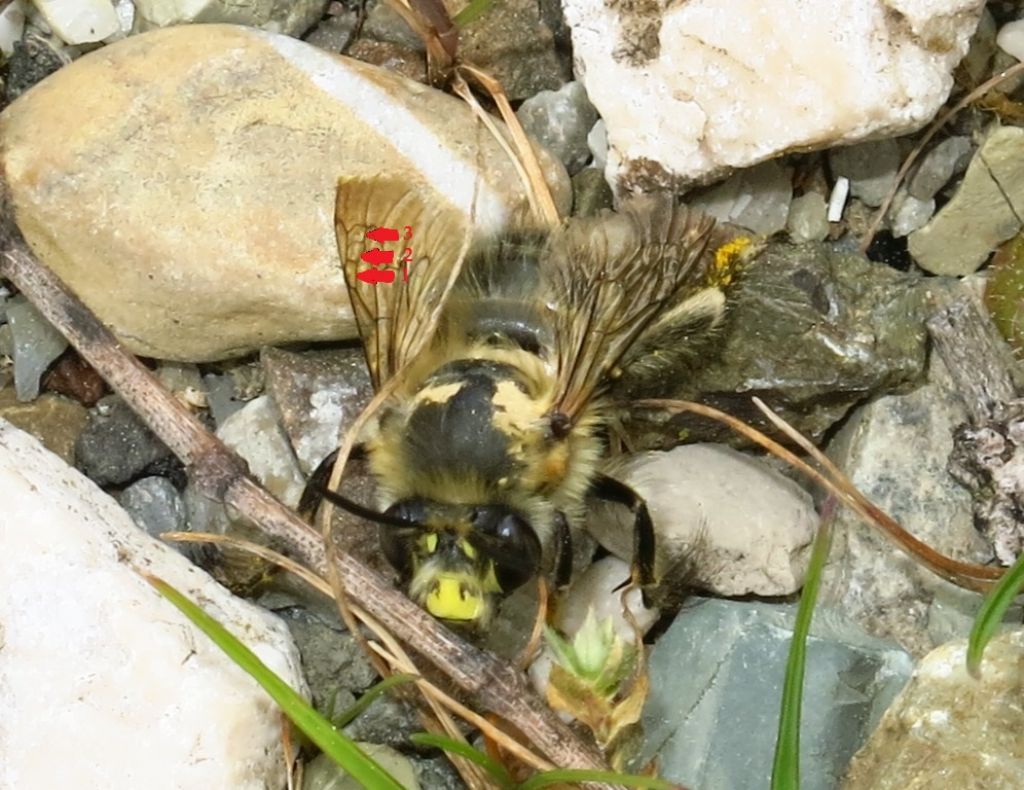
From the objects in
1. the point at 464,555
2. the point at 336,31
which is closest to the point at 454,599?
the point at 464,555

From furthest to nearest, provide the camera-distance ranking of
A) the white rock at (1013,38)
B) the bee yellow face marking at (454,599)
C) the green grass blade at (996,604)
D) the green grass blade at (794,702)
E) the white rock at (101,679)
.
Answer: the white rock at (1013,38) → the white rock at (101,679) → the bee yellow face marking at (454,599) → the green grass blade at (996,604) → the green grass blade at (794,702)

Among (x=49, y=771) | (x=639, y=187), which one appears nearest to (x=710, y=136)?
(x=639, y=187)

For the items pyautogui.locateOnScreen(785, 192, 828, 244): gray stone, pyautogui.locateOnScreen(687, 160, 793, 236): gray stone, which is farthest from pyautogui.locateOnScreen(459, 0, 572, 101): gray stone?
pyautogui.locateOnScreen(785, 192, 828, 244): gray stone

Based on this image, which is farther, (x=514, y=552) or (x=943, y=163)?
(x=943, y=163)

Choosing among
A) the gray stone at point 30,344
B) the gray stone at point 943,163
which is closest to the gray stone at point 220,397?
the gray stone at point 30,344

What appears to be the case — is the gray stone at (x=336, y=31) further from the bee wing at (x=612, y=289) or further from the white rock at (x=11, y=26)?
the bee wing at (x=612, y=289)

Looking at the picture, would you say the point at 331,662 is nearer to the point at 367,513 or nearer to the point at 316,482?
the point at 316,482

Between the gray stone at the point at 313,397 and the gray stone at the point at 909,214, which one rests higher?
the gray stone at the point at 313,397
